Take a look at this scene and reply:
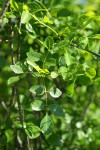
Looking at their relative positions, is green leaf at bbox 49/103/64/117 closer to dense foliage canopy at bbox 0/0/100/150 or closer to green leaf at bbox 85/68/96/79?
dense foliage canopy at bbox 0/0/100/150

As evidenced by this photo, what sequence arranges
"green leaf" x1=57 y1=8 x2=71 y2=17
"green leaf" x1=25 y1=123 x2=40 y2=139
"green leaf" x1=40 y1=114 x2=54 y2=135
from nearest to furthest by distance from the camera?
"green leaf" x1=40 y1=114 x2=54 y2=135 < "green leaf" x1=25 y1=123 x2=40 y2=139 < "green leaf" x1=57 y1=8 x2=71 y2=17

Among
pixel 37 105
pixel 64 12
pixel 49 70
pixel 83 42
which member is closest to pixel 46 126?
pixel 37 105

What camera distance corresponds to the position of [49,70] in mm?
1295

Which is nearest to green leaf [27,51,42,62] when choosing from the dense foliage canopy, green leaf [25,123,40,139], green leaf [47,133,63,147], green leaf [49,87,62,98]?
the dense foliage canopy

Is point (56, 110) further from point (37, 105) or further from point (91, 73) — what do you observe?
point (91, 73)

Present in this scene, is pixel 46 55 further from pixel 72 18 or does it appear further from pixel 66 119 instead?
pixel 66 119

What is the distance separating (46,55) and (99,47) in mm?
479

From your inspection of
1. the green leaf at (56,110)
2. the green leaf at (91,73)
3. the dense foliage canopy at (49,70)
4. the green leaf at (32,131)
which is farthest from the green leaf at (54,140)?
the green leaf at (91,73)

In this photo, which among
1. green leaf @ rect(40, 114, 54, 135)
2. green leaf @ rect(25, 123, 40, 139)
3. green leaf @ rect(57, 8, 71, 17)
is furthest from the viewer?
A: green leaf @ rect(57, 8, 71, 17)

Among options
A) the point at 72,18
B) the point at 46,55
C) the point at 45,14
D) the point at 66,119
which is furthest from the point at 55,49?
the point at 66,119

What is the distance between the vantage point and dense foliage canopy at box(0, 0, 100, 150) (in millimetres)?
1261

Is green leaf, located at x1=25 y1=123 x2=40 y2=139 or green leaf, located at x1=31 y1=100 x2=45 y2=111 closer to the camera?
green leaf, located at x1=31 y1=100 x2=45 y2=111

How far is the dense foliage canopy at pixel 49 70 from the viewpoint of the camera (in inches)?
49.6

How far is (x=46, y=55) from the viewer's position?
4.24ft
